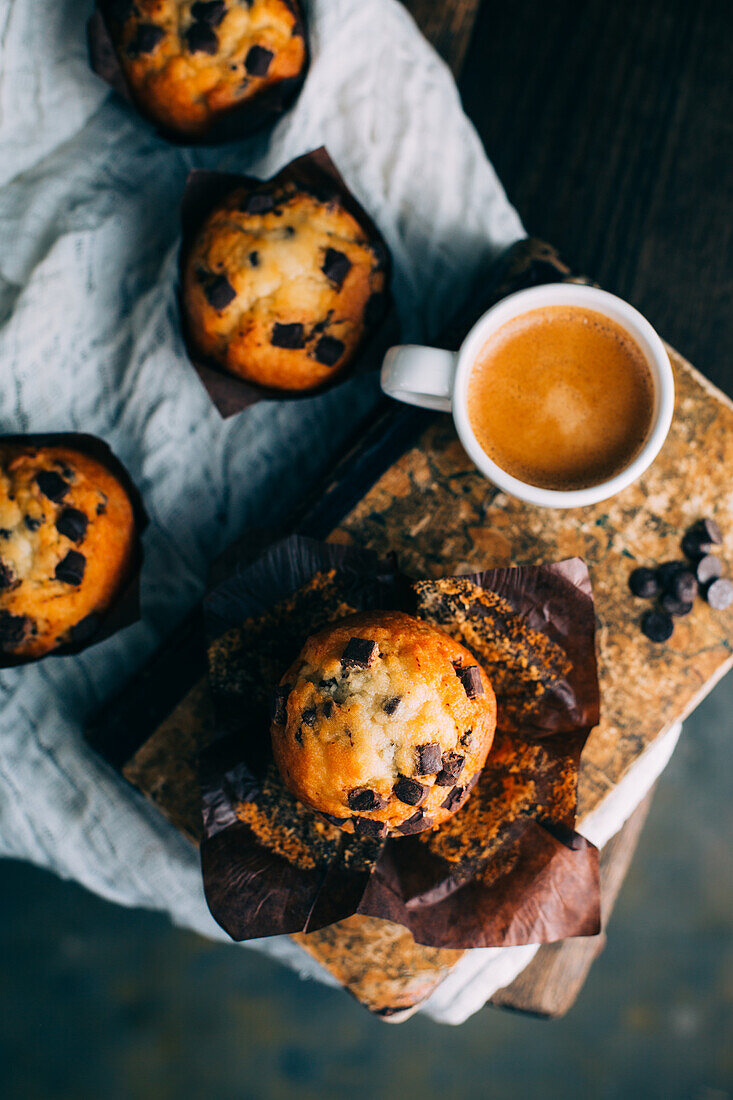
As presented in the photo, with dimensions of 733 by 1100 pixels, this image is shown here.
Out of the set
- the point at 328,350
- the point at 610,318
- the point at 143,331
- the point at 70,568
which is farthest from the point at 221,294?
the point at 610,318

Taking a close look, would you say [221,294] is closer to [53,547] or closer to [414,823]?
[53,547]

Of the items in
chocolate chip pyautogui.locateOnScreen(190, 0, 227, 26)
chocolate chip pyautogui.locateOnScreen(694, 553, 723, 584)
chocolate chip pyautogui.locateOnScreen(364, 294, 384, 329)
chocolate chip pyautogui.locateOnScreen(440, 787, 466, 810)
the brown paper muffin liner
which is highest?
chocolate chip pyautogui.locateOnScreen(190, 0, 227, 26)

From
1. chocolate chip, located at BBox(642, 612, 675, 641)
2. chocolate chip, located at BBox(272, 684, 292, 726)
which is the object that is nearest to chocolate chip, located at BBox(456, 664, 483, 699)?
chocolate chip, located at BBox(272, 684, 292, 726)

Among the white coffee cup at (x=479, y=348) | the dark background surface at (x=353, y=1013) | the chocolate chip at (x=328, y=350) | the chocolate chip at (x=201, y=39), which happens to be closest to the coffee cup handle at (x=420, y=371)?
the white coffee cup at (x=479, y=348)

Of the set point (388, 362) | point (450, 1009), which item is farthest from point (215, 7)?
point (450, 1009)

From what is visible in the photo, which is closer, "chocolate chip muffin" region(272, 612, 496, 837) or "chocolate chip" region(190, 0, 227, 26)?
"chocolate chip muffin" region(272, 612, 496, 837)

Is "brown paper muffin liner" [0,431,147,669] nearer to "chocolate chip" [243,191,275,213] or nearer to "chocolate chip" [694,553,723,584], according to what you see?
"chocolate chip" [243,191,275,213]
